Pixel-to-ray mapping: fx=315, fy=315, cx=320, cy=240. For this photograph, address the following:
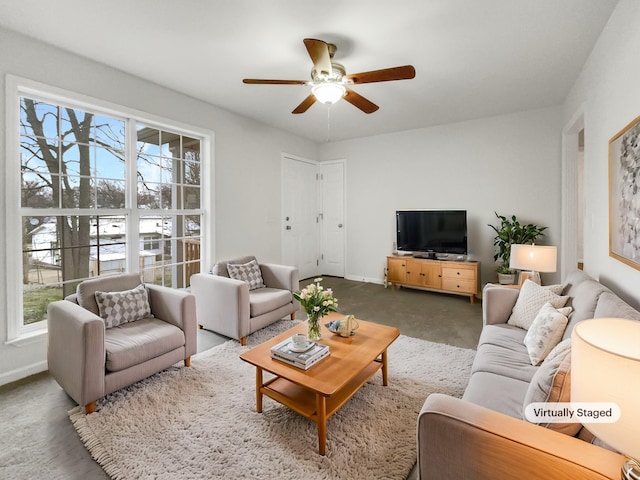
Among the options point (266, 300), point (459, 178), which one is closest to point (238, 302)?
point (266, 300)

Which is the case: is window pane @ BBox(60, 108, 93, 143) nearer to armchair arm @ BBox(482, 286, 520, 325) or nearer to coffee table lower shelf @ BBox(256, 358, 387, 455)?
coffee table lower shelf @ BBox(256, 358, 387, 455)

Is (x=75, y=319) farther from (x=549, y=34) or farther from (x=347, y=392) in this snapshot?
Result: (x=549, y=34)

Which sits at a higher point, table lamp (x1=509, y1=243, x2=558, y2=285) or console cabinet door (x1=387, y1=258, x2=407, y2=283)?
table lamp (x1=509, y1=243, x2=558, y2=285)

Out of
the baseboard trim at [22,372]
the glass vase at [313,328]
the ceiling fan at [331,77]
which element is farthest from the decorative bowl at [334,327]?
the baseboard trim at [22,372]

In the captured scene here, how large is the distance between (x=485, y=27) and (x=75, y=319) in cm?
353

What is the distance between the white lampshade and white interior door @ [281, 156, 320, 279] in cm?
269

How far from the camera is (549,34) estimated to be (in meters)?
2.46

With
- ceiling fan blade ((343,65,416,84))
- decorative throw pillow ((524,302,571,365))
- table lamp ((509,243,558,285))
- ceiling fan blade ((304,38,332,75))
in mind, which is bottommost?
decorative throw pillow ((524,302,571,365))

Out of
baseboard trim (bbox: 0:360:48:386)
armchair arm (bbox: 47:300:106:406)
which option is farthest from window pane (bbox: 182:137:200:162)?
baseboard trim (bbox: 0:360:48:386)

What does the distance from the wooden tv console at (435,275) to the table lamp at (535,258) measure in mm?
1631

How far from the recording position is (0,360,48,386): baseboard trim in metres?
2.40

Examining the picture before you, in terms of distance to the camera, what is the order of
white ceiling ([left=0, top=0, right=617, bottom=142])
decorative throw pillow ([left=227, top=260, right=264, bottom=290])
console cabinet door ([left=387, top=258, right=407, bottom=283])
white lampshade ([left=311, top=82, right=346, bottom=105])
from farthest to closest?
console cabinet door ([left=387, top=258, right=407, bottom=283]), decorative throw pillow ([left=227, top=260, right=264, bottom=290]), white lampshade ([left=311, top=82, right=346, bottom=105]), white ceiling ([left=0, top=0, right=617, bottom=142])

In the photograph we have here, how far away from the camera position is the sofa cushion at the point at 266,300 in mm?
3176

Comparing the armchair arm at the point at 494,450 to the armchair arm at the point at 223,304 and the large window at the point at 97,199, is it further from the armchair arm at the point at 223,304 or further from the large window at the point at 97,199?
the large window at the point at 97,199
